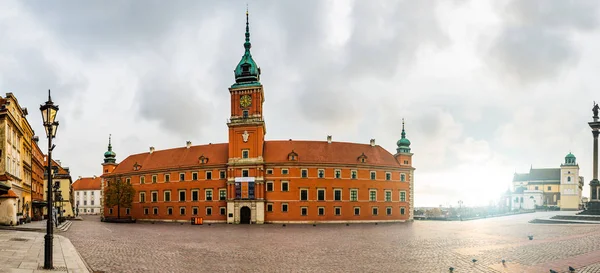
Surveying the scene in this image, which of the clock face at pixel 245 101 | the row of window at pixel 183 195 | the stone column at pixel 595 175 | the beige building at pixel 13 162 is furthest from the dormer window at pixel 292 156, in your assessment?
the stone column at pixel 595 175

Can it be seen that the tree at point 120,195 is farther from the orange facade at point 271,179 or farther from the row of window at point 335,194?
the row of window at point 335,194

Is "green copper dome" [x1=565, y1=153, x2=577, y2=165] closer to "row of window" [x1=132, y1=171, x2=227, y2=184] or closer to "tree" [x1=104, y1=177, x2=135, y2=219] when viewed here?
"row of window" [x1=132, y1=171, x2=227, y2=184]

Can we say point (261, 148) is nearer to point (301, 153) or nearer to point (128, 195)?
point (301, 153)

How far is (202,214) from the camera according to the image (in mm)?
70062

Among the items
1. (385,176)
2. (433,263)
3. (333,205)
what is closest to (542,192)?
(385,176)

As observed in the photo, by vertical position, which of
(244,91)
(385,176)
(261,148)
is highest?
(244,91)

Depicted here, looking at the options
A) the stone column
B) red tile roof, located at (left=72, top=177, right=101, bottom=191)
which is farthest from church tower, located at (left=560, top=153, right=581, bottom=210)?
red tile roof, located at (left=72, top=177, right=101, bottom=191)

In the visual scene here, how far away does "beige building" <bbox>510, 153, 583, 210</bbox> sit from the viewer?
12838 cm

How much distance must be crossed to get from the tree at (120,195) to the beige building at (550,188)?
10534cm

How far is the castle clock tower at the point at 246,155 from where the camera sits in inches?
2601

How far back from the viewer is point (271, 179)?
221ft

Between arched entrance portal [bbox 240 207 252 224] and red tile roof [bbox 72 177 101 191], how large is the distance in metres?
90.7

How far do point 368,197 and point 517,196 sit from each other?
9148 cm

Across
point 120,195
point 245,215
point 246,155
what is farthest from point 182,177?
point 245,215
